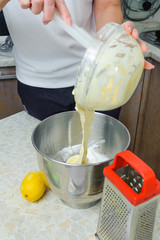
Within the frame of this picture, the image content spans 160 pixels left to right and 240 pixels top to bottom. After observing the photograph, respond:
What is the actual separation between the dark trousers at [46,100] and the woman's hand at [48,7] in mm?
413

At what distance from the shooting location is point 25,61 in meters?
0.93

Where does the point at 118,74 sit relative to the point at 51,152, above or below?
above

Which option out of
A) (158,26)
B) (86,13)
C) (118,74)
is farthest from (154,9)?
(118,74)

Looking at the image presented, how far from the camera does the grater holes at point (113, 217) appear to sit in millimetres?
420

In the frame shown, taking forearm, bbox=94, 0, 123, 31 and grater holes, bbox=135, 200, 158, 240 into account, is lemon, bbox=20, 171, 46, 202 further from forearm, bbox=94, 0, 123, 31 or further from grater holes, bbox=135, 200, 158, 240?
forearm, bbox=94, 0, 123, 31

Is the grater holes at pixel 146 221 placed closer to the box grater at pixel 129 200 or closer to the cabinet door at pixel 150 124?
the box grater at pixel 129 200

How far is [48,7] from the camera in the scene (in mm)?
532

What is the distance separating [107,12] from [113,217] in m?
0.69

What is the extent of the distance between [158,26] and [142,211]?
160 cm

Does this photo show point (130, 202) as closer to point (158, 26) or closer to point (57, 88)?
point (57, 88)

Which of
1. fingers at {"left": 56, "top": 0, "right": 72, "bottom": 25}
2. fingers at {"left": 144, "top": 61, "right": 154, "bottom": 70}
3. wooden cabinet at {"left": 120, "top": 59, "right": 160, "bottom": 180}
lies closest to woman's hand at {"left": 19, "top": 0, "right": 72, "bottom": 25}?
fingers at {"left": 56, "top": 0, "right": 72, "bottom": 25}

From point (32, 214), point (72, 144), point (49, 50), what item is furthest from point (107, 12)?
point (32, 214)

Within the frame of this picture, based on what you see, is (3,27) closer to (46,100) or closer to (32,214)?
(46,100)

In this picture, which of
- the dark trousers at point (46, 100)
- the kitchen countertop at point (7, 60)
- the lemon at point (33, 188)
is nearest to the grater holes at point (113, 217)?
the lemon at point (33, 188)
